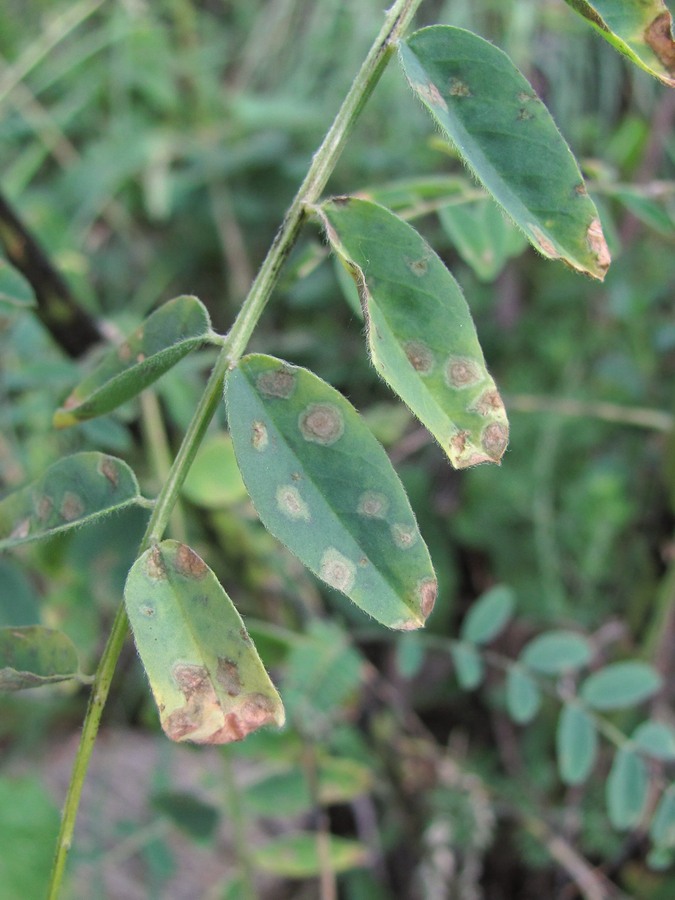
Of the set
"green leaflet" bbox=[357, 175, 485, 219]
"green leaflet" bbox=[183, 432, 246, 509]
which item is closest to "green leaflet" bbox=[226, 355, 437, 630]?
"green leaflet" bbox=[357, 175, 485, 219]

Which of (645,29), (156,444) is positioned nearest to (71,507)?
(645,29)

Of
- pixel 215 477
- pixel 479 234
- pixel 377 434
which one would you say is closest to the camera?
pixel 479 234

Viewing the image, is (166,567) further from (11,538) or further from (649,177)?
(649,177)

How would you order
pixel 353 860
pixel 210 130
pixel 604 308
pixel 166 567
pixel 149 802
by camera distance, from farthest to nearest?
pixel 210 130, pixel 604 308, pixel 353 860, pixel 149 802, pixel 166 567

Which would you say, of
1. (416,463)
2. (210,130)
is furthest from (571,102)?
(416,463)

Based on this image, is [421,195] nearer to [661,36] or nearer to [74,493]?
[661,36]
